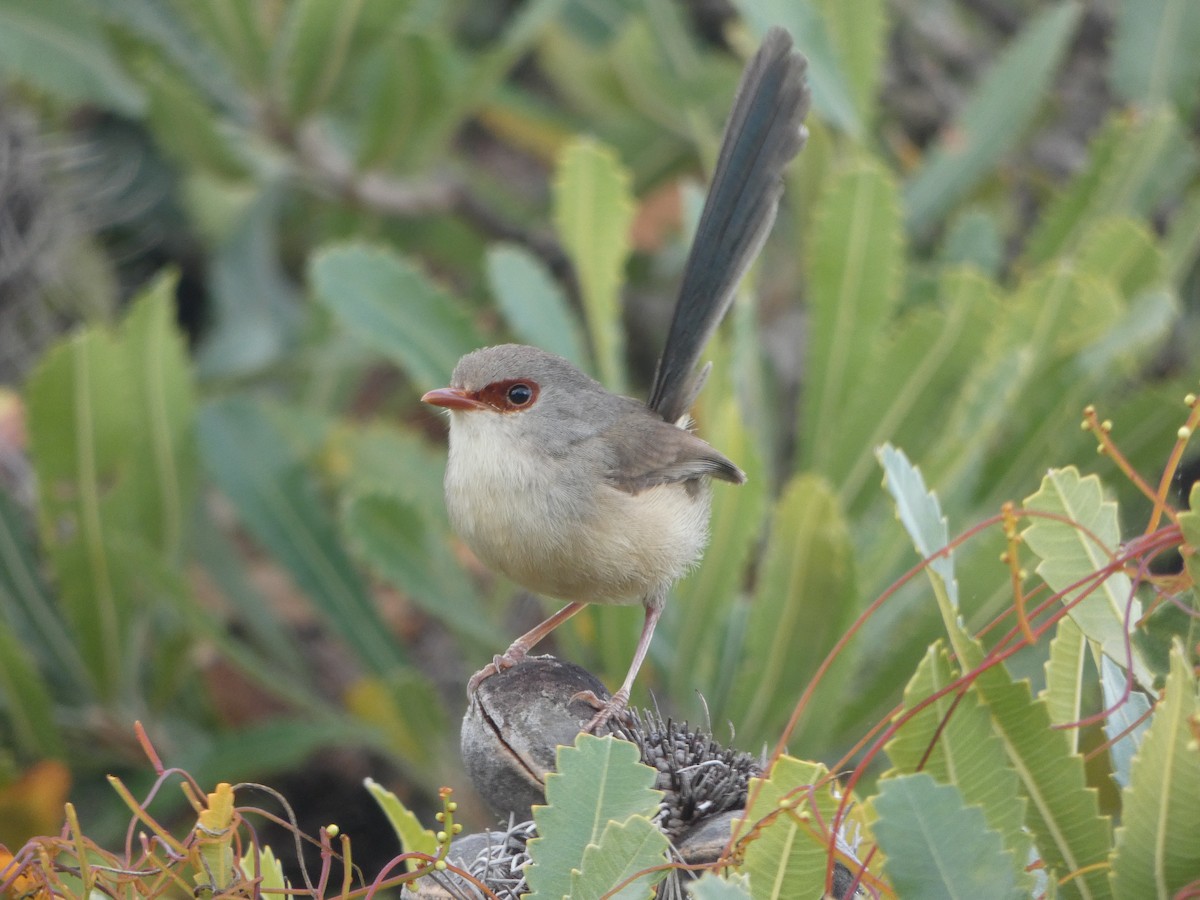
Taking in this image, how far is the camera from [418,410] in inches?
254

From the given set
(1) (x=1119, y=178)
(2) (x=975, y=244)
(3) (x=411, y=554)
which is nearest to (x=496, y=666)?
(3) (x=411, y=554)

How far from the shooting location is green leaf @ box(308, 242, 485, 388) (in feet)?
14.9

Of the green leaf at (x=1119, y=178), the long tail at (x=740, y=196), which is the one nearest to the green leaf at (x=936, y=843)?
the long tail at (x=740, y=196)

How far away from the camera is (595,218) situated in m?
4.43

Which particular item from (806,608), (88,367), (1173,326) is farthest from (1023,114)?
(88,367)

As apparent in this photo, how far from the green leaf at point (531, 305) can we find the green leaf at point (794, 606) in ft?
4.00

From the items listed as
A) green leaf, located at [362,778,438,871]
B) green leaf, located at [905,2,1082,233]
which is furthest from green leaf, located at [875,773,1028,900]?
green leaf, located at [905,2,1082,233]

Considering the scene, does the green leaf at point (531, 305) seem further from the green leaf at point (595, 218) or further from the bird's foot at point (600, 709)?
the bird's foot at point (600, 709)

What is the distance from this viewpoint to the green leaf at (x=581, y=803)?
2.04 metres

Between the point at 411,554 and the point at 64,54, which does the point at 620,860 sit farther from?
the point at 64,54

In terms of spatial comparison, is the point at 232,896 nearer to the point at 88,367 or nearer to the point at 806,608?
the point at 806,608

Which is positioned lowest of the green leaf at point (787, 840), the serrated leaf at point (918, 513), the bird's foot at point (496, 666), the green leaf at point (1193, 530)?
the bird's foot at point (496, 666)

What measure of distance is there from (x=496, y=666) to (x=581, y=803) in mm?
988

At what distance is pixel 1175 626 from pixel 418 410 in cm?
458
